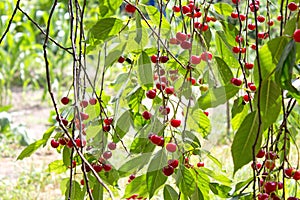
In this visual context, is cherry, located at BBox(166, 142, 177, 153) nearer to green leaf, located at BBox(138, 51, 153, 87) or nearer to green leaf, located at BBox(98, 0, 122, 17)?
green leaf, located at BBox(138, 51, 153, 87)

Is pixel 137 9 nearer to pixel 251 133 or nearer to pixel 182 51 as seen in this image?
pixel 182 51

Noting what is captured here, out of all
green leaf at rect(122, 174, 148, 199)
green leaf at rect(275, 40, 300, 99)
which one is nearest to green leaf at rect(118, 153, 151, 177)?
green leaf at rect(122, 174, 148, 199)

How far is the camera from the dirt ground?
2.77 meters

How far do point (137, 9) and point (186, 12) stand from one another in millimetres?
156

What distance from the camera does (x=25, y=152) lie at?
1177mm

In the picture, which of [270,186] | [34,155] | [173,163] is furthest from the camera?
[34,155]

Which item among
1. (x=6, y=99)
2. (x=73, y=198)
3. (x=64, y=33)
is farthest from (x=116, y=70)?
(x=73, y=198)

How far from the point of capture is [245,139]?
745 mm

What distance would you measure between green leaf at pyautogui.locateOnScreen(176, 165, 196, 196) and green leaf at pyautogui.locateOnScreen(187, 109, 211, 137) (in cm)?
12

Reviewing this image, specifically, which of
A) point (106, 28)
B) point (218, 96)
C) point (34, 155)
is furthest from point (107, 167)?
point (34, 155)

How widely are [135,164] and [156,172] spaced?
0.13m

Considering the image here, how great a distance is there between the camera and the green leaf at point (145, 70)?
1111 millimetres

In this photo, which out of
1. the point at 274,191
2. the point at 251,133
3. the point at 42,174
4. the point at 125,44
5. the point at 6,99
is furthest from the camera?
the point at 6,99

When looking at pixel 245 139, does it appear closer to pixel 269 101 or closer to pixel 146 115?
pixel 269 101
